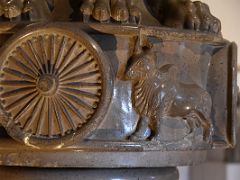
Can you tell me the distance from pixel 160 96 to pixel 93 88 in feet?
0.30

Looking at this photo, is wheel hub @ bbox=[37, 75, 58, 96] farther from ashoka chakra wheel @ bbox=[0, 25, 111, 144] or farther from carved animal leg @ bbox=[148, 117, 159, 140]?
carved animal leg @ bbox=[148, 117, 159, 140]

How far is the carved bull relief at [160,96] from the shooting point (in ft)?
2.51

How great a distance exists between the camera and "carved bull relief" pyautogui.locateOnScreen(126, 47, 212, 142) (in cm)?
76

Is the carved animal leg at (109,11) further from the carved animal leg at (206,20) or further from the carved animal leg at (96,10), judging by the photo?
the carved animal leg at (206,20)

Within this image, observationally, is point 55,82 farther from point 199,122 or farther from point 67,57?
point 199,122

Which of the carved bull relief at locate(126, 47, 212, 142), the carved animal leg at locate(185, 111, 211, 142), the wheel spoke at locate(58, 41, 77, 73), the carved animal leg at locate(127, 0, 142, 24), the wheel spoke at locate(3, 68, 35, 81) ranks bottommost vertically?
the carved animal leg at locate(185, 111, 211, 142)

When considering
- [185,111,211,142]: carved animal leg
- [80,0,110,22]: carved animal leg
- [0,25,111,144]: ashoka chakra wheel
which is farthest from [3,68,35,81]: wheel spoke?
[185,111,211,142]: carved animal leg

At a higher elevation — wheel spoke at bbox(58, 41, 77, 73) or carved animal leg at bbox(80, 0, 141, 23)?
carved animal leg at bbox(80, 0, 141, 23)

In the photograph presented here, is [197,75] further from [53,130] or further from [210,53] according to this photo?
[53,130]

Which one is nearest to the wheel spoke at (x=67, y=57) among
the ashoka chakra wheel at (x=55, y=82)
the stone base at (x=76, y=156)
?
the ashoka chakra wheel at (x=55, y=82)

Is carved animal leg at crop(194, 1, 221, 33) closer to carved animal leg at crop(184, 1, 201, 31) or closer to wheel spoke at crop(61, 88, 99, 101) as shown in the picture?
carved animal leg at crop(184, 1, 201, 31)

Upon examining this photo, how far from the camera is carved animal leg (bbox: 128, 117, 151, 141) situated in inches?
30.2

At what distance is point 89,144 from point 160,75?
13 cm

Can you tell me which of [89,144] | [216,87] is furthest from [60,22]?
[216,87]
